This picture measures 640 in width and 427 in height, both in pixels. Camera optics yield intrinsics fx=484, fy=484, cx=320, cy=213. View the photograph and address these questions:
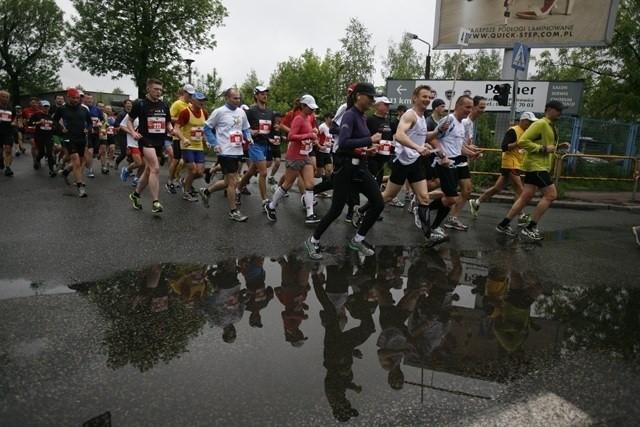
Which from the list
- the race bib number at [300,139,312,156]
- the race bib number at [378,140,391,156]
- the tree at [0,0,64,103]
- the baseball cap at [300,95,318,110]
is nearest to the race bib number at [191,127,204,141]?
the race bib number at [300,139,312,156]

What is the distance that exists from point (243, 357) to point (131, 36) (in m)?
33.3

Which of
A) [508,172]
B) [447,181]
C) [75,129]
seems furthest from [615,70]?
[75,129]

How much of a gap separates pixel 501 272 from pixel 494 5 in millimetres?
16156

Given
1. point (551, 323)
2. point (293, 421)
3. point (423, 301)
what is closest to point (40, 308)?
point (293, 421)

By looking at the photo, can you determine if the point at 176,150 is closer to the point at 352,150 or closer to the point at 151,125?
the point at 151,125

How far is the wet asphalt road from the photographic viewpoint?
8.37 feet

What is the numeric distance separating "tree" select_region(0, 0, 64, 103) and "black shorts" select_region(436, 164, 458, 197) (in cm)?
4819

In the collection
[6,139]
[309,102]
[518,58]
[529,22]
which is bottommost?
[6,139]

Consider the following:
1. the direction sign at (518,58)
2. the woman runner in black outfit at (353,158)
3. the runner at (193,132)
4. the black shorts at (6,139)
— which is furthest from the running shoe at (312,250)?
the black shorts at (6,139)

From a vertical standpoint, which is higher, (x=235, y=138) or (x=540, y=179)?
(x=235, y=138)

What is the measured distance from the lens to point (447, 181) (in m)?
6.71

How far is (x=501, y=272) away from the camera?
546 cm

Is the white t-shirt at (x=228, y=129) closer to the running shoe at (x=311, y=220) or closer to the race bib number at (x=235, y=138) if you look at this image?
the race bib number at (x=235, y=138)

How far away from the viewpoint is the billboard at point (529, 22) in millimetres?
17297
